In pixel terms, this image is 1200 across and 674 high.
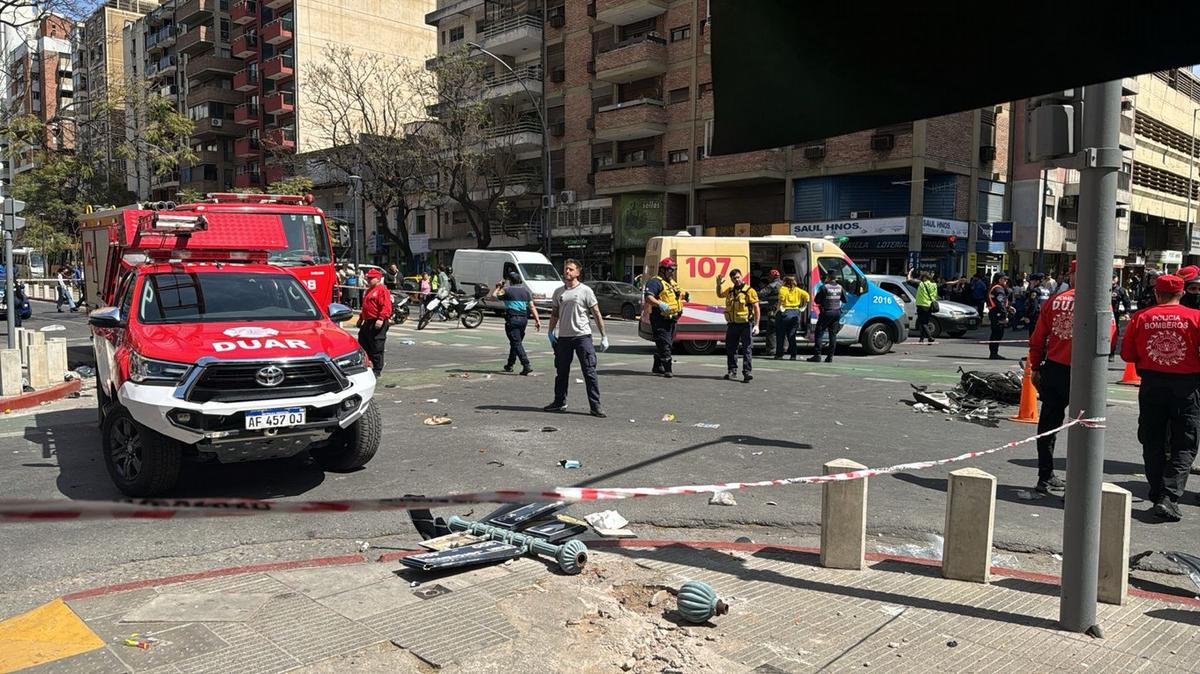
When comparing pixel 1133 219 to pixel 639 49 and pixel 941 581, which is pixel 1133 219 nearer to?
pixel 639 49

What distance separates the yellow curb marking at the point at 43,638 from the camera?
3.57m

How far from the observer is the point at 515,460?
24.6ft

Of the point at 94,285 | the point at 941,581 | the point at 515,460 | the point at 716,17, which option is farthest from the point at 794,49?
the point at 94,285

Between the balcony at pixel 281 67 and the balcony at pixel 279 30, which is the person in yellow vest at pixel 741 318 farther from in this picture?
the balcony at pixel 279 30

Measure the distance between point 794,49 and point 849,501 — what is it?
3467 millimetres

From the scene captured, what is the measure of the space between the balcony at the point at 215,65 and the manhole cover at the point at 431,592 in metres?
69.8

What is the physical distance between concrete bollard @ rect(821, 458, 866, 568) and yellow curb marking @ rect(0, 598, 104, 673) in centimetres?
371

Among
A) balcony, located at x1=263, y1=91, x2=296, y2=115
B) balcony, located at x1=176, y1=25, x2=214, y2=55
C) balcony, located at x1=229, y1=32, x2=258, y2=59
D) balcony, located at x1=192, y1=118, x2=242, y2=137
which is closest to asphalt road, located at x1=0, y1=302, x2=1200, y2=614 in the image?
balcony, located at x1=263, y1=91, x2=296, y2=115

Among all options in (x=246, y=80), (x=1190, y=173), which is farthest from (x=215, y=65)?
(x=1190, y=173)

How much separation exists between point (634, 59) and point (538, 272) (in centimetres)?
1232

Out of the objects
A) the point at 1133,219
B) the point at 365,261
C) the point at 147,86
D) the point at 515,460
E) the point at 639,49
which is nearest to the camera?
the point at 515,460

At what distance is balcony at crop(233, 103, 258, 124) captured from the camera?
6300 cm

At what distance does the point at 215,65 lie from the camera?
2537 inches

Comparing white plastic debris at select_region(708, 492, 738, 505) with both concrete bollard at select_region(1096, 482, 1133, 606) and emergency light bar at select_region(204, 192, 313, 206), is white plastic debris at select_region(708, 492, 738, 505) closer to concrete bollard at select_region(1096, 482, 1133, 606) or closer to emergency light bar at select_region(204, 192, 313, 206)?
concrete bollard at select_region(1096, 482, 1133, 606)
